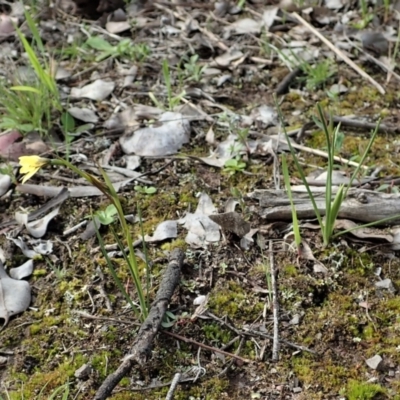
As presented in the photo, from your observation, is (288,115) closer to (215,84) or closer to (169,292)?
(215,84)

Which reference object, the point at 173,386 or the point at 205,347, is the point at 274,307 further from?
the point at 173,386

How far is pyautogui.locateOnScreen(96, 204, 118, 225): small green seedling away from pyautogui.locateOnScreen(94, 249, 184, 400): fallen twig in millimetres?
312

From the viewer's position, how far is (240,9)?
11.0ft

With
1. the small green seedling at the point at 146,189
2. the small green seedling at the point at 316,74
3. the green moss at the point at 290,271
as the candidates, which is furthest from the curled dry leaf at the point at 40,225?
the small green seedling at the point at 316,74

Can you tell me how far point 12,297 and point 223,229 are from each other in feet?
2.38

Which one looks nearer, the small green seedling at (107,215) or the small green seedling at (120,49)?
the small green seedling at (107,215)

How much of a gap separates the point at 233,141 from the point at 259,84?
49 cm

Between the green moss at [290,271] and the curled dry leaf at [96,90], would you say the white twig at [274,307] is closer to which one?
the green moss at [290,271]

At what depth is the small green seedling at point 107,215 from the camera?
216 centimetres

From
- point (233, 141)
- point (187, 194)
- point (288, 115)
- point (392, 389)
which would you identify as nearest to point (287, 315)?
point (392, 389)

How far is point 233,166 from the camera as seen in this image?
2373 mm

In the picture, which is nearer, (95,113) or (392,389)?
(392,389)

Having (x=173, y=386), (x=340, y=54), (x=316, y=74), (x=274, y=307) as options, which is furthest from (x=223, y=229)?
(x=340, y=54)

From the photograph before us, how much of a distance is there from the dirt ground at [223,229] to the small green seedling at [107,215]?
58 mm
